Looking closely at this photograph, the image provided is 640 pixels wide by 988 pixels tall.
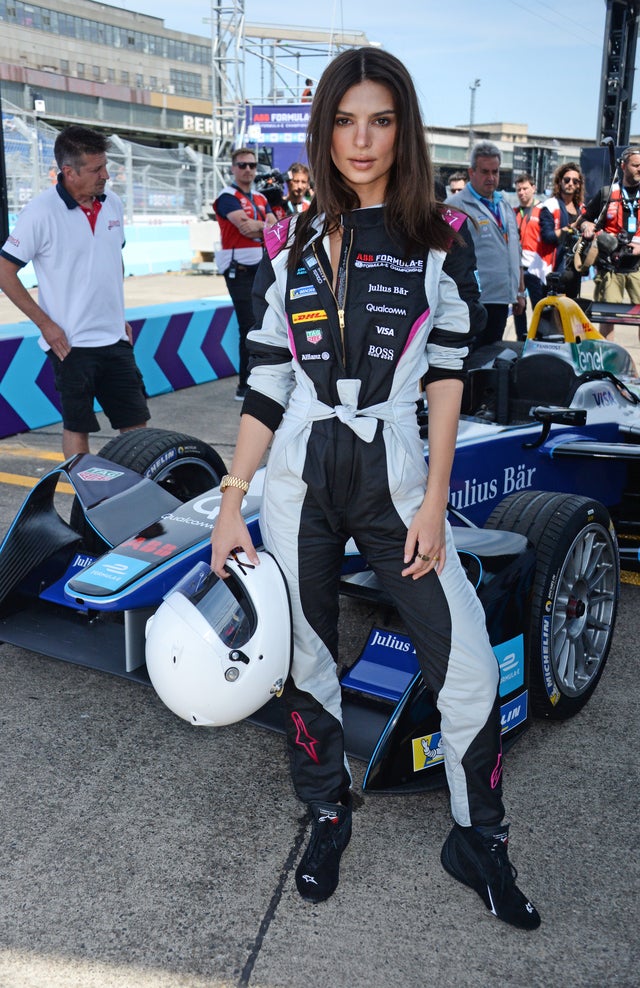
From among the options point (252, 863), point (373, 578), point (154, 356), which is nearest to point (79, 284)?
point (373, 578)

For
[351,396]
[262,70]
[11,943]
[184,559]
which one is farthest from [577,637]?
[262,70]

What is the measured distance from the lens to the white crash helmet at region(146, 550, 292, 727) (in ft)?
6.70

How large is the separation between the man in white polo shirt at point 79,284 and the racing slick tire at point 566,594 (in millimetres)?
2168

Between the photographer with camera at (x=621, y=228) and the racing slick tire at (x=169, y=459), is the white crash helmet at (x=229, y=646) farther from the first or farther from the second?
the photographer with camera at (x=621, y=228)

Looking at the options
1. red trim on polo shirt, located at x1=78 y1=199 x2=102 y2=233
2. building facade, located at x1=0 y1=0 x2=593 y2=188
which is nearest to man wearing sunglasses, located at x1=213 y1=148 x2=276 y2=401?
red trim on polo shirt, located at x1=78 y1=199 x2=102 y2=233

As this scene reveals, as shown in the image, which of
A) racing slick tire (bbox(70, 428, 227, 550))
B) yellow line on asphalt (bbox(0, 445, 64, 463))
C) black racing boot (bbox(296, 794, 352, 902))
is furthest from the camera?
yellow line on asphalt (bbox(0, 445, 64, 463))

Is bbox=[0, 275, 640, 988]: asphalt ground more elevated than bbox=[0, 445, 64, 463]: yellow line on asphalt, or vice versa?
bbox=[0, 445, 64, 463]: yellow line on asphalt

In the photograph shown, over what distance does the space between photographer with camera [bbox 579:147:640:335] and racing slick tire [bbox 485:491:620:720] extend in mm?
5661

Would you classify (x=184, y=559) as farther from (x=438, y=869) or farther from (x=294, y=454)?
(x=438, y=869)

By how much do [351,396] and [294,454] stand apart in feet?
0.57

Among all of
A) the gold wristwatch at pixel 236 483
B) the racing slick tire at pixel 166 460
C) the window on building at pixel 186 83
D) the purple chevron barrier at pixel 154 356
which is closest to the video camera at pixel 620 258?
the purple chevron barrier at pixel 154 356

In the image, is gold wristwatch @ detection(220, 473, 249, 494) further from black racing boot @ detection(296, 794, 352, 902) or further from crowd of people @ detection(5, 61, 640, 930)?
black racing boot @ detection(296, 794, 352, 902)

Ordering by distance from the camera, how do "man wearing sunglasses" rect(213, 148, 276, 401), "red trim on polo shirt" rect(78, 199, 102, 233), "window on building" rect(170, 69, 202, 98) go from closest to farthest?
"red trim on polo shirt" rect(78, 199, 102, 233) → "man wearing sunglasses" rect(213, 148, 276, 401) → "window on building" rect(170, 69, 202, 98)

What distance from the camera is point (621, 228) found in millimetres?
8383
